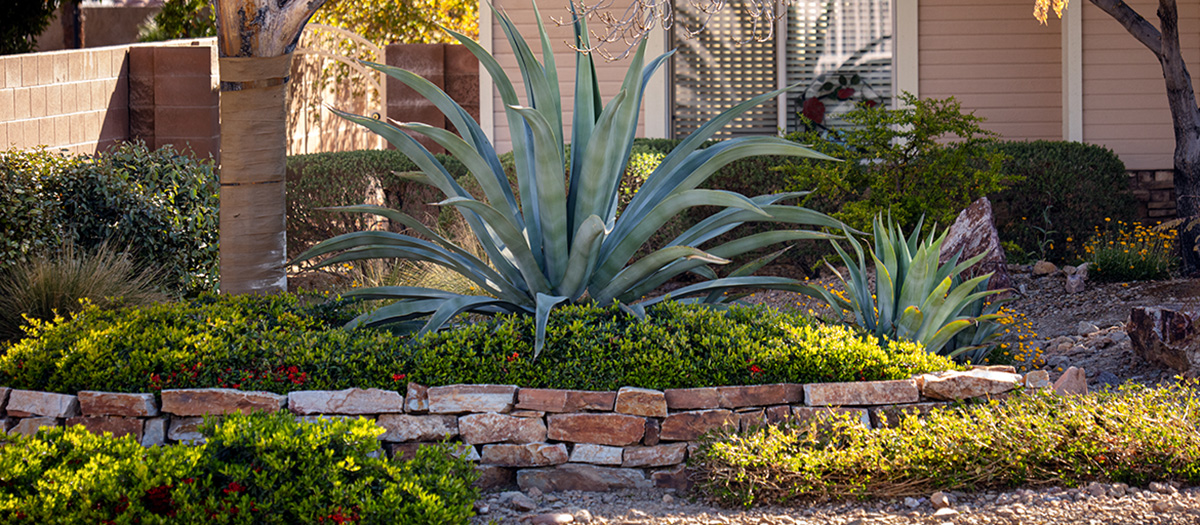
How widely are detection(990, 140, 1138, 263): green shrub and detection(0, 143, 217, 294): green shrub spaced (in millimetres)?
6341

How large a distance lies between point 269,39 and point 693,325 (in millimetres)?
2260

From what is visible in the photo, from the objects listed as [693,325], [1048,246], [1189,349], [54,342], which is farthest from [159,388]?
[1048,246]

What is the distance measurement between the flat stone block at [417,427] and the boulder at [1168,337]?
3776mm

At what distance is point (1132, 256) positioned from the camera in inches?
297

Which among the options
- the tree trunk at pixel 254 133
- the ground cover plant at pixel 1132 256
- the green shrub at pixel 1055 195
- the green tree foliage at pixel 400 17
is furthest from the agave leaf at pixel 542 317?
the green tree foliage at pixel 400 17

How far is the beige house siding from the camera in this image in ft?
28.9

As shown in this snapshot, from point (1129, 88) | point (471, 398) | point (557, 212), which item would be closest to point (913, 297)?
point (557, 212)

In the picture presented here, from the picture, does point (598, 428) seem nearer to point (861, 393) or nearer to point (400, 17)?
point (861, 393)

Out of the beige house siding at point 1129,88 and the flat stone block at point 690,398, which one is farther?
the beige house siding at point 1129,88

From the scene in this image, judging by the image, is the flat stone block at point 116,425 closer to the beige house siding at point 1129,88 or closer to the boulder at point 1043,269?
the boulder at point 1043,269

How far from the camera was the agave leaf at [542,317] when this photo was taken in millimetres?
3695

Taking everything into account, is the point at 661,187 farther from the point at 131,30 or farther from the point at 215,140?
the point at 131,30

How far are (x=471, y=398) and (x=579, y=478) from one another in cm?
52

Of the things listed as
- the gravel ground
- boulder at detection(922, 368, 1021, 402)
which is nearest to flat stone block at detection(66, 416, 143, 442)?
the gravel ground
